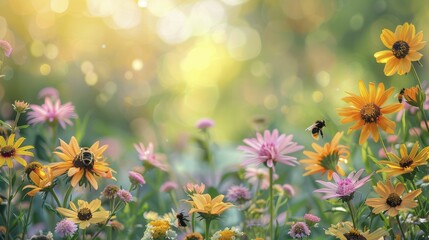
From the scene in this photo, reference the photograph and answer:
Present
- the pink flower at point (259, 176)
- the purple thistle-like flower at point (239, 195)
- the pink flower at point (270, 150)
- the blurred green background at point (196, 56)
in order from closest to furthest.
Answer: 1. the pink flower at point (270, 150)
2. the purple thistle-like flower at point (239, 195)
3. the pink flower at point (259, 176)
4. the blurred green background at point (196, 56)

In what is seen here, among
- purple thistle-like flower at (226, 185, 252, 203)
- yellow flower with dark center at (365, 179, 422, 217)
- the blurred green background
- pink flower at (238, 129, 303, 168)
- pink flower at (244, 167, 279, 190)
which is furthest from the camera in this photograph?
the blurred green background

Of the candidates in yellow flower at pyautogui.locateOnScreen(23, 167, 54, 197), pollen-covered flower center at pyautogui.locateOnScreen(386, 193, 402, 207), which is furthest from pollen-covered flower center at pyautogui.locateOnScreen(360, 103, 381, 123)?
yellow flower at pyautogui.locateOnScreen(23, 167, 54, 197)

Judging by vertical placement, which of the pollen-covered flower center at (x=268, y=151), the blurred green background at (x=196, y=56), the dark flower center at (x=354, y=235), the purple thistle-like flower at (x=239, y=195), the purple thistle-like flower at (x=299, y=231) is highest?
the blurred green background at (x=196, y=56)

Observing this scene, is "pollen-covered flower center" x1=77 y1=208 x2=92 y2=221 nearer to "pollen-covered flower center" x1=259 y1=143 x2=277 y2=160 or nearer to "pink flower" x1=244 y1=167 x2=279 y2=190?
"pollen-covered flower center" x1=259 y1=143 x2=277 y2=160

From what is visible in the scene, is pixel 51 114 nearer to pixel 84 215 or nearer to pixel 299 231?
pixel 84 215

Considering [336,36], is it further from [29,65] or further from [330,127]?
[330,127]

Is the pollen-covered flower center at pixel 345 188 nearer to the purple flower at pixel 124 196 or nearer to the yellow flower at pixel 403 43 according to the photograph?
the yellow flower at pixel 403 43

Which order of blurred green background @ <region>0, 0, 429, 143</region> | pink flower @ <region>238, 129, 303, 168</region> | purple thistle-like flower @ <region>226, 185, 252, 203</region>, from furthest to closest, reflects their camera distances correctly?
blurred green background @ <region>0, 0, 429, 143</region>, purple thistle-like flower @ <region>226, 185, 252, 203</region>, pink flower @ <region>238, 129, 303, 168</region>

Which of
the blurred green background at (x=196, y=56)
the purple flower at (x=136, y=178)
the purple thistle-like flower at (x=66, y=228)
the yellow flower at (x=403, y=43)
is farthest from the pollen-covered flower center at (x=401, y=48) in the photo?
the blurred green background at (x=196, y=56)
